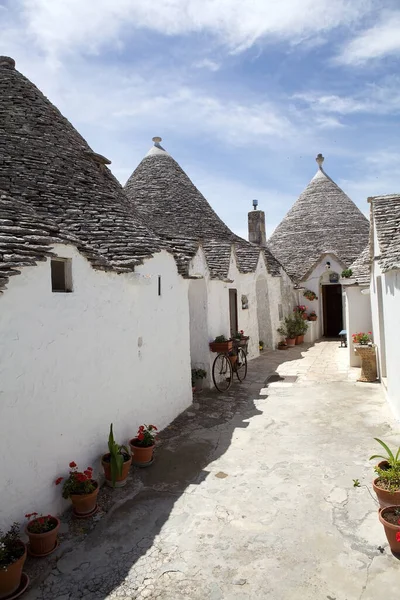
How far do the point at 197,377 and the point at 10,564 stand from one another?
24.3 ft

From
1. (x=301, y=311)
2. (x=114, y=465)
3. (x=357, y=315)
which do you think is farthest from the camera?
(x=301, y=311)

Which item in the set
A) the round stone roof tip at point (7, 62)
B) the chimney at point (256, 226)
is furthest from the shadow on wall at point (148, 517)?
the chimney at point (256, 226)

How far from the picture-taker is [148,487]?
5895mm

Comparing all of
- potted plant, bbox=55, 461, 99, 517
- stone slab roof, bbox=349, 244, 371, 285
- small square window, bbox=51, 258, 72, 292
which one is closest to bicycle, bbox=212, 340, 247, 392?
stone slab roof, bbox=349, 244, 371, 285

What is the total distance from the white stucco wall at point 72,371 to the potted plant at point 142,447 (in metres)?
0.23

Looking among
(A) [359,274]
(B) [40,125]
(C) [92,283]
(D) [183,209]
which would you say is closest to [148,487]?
(C) [92,283]

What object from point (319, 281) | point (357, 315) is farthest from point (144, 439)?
point (319, 281)

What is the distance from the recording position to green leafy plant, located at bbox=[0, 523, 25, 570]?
12.4 feet

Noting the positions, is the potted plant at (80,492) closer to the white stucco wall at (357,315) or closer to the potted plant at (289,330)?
the white stucco wall at (357,315)

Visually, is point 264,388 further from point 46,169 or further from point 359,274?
point 46,169

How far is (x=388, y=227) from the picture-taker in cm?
845

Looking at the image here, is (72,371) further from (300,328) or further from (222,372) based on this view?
(300,328)

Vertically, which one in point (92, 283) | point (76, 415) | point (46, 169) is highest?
point (46, 169)

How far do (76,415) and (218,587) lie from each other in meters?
2.64
